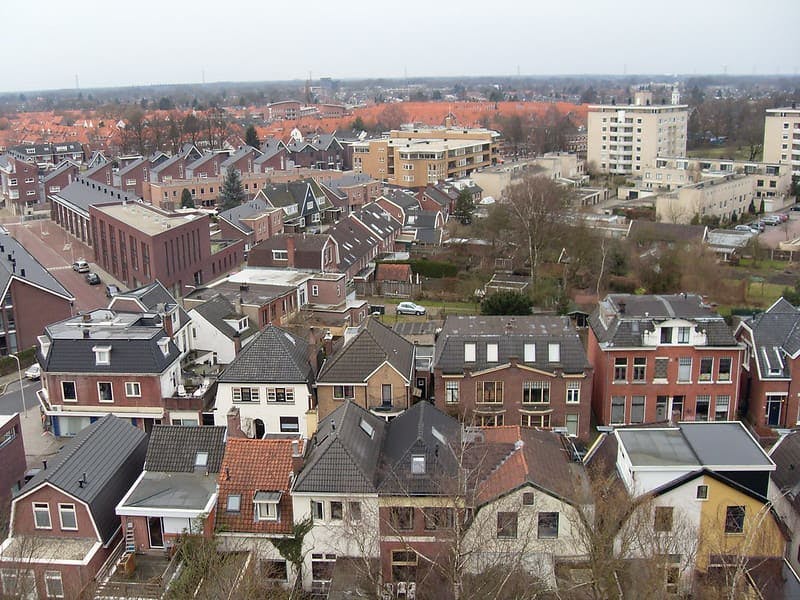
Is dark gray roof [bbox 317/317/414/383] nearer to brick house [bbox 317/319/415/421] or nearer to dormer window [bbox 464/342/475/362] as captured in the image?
brick house [bbox 317/319/415/421]

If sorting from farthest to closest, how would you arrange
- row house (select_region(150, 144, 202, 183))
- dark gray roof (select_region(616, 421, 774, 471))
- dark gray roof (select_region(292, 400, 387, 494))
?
row house (select_region(150, 144, 202, 183)) < dark gray roof (select_region(616, 421, 774, 471)) < dark gray roof (select_region(292, 400, 387, 494))

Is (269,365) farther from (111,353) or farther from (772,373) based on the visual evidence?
(772,373)

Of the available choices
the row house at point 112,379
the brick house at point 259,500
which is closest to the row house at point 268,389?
the row house at point 112,379

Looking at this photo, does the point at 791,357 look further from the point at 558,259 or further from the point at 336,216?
the point at 336,216

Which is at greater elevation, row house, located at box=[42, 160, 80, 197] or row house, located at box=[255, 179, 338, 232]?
row house, located at box=[42, 160, 80, 197]

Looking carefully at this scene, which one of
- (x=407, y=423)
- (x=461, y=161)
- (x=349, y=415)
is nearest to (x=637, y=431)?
(x=407, y=423)

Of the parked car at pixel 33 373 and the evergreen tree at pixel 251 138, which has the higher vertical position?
the evergreen tree at pixel 251 138

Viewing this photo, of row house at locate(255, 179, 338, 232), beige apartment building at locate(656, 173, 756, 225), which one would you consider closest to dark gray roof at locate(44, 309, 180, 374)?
row house at locate(255, 179, 338, 232)

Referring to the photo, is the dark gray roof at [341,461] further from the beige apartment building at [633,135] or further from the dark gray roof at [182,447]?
the beige apartment building at [633,135]
